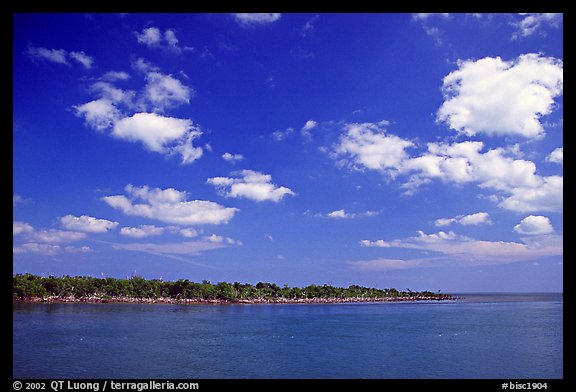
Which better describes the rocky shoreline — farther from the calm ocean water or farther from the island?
the calm ocean water

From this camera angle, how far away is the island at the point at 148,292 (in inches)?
1736

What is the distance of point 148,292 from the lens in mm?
50156

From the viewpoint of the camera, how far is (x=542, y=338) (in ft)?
69.0

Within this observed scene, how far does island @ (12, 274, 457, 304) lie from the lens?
44.1 meters

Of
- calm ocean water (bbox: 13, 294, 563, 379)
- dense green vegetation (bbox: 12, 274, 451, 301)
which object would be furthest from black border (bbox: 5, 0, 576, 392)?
dense green vegetation (bbox: 12, 274, 451, 301)
